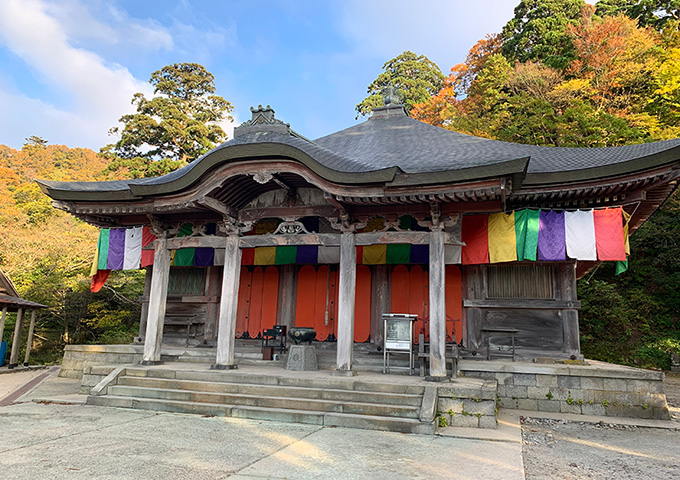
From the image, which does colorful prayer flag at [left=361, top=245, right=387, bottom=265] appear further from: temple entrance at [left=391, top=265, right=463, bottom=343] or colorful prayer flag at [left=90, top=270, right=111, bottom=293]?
colorful prayer flag at [left=90, top=270, right=111, bottom=293]

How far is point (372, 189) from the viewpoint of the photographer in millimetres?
8102

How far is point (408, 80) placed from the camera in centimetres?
3641

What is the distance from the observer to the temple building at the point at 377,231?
8.14 meters

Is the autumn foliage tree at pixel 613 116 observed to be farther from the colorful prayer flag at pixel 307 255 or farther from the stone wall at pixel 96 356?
the stone wall at pixel 96 356

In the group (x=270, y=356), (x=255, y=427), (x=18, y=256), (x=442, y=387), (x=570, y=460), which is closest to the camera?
(x=570, y=460)

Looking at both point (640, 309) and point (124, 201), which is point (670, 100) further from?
point (124, 201)

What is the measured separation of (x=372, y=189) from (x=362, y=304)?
3.72 m

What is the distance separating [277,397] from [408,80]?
111 ft

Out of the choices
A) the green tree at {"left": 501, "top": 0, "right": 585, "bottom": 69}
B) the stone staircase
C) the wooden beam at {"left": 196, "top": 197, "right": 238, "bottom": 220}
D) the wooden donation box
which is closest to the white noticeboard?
the wooden donation box

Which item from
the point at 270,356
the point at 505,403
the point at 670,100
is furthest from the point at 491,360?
the point at 670,100

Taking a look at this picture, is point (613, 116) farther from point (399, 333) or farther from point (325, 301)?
point (399, 333)

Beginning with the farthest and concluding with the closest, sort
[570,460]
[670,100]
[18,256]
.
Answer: [18,256]
[670,100]
[570,460]

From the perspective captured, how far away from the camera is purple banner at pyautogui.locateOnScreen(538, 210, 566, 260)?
8.76 m

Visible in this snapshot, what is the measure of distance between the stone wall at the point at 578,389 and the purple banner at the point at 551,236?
2140mm
